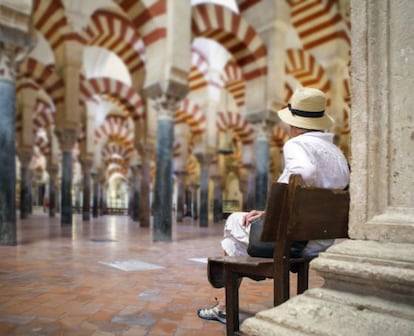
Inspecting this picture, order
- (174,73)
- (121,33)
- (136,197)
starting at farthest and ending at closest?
(136,197) → (121,33) → (174,73)

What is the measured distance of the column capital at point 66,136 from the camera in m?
10.1

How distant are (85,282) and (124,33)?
852cm

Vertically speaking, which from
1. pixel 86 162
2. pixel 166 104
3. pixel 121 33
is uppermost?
pixel 121 33

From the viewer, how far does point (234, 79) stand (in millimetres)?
13141

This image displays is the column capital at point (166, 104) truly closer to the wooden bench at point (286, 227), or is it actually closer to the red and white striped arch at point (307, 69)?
the red and white striped arch at point (307, 69)

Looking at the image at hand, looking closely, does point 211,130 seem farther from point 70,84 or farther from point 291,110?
point 291,110

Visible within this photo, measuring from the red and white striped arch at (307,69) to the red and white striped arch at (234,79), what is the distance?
5.84ft

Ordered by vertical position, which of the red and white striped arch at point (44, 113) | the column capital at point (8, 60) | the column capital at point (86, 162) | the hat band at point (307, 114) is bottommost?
the hat band at point (307, 114)

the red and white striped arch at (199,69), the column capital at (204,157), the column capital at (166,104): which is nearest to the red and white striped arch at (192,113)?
the red and white striped arch at (199,69)

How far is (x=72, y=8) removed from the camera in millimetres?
9438

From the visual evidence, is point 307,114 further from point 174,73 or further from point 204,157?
point 204,157

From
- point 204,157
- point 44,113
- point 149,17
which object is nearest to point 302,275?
point 149,17

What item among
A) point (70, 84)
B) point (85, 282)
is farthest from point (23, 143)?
point (85, 282)

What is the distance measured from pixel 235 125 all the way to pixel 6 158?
34.6 feet
